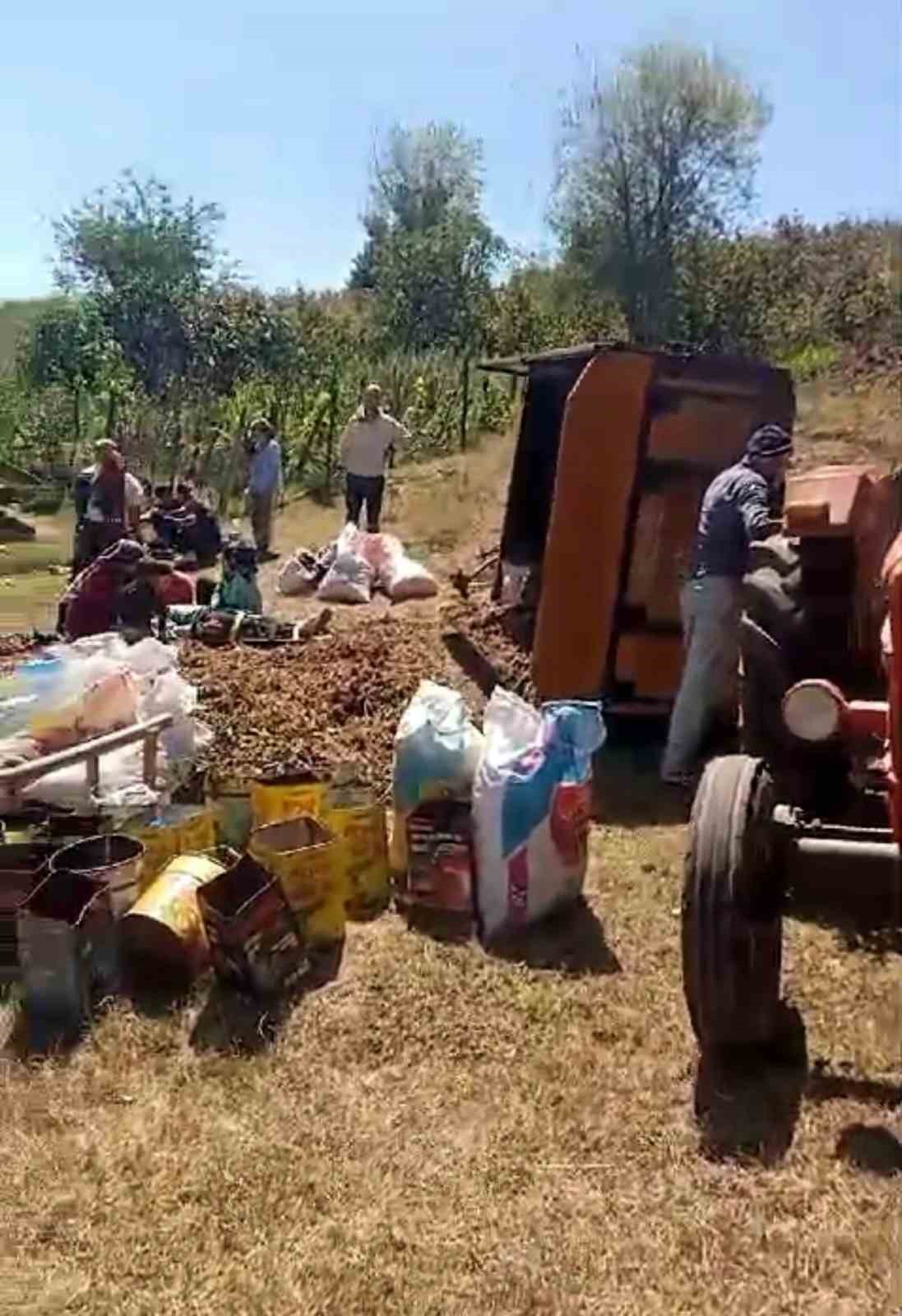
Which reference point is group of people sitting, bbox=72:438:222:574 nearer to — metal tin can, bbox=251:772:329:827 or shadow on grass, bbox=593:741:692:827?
shadow on grass, bbox=593:741:692:827

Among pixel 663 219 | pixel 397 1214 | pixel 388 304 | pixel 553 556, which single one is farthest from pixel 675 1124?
pixel 388 304

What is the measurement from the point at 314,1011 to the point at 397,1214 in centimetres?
109

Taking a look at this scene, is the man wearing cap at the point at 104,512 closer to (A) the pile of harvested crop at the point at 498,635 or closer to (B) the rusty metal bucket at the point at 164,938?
(A) the pile of harvested crop at the point at 498,635

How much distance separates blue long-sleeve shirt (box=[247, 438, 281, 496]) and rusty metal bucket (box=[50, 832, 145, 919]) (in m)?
9.17

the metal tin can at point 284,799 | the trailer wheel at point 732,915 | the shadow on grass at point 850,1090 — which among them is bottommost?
the shadow on grass at point 850,1090

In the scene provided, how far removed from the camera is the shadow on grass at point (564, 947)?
4.59 meters

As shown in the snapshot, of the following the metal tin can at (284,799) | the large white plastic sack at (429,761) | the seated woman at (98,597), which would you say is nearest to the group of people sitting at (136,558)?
the seated woman at (98,597)

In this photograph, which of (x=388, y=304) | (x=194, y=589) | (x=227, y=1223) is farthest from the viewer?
(x=388, y=304)

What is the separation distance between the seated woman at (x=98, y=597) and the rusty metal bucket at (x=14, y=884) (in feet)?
10.3

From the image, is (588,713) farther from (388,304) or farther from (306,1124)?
(388,304)

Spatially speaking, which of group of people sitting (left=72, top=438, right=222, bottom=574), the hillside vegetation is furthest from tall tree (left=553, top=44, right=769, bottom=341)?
group of people sitting (left=72, top=438, right=222, bottom=574)

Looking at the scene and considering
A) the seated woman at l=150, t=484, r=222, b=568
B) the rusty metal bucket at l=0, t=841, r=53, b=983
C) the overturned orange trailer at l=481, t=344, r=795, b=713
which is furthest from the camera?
the seated woman at l=150, t=484, r=222, b=568

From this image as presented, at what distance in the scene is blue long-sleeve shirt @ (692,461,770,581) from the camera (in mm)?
5887

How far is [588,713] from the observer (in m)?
4.93
